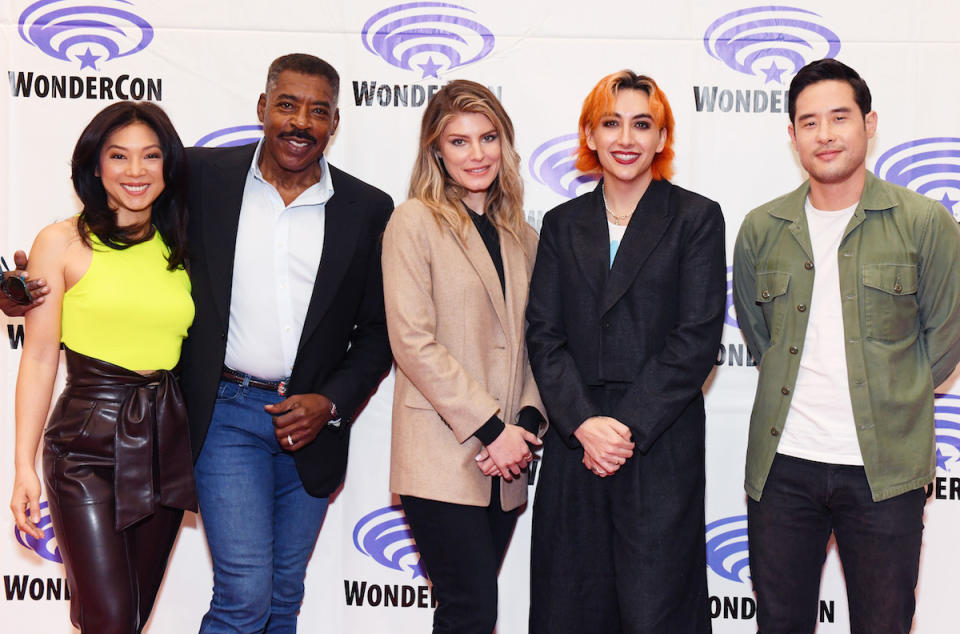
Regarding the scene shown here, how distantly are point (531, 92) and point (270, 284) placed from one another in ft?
4.94

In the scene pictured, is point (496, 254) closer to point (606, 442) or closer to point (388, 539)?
point (606, 442)

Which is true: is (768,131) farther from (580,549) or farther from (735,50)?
(580,549)

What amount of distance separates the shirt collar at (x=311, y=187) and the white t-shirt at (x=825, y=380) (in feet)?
5.39

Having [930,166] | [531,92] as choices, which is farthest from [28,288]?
[930,166]

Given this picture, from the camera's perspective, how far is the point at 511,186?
2703 mm

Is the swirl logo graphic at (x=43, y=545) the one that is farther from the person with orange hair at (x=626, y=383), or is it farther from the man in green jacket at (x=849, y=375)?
the man in green jacket at (x=849, y=375)

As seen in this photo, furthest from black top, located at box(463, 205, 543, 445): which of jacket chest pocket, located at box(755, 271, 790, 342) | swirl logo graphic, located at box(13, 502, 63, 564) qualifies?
swirl logo graphic, located at box(13, 502, 63, 564)

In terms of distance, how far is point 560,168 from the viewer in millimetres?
3510

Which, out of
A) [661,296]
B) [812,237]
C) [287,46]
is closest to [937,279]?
[812,237]

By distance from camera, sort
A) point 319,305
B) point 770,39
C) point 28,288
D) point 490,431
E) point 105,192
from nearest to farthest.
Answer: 1. point 28,288
2. point 490,431
3. point 105,192
4. point 319,305
5. point 770,39

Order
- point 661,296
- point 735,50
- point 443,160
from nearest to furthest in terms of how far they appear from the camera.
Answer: point 661,296, point 443,160, point 735,50

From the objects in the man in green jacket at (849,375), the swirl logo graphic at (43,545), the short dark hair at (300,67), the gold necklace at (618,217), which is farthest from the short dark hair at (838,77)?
the swirl logo graphic at (43,545)

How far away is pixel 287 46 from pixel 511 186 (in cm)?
140

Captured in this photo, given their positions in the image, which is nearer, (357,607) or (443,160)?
(443,160)
